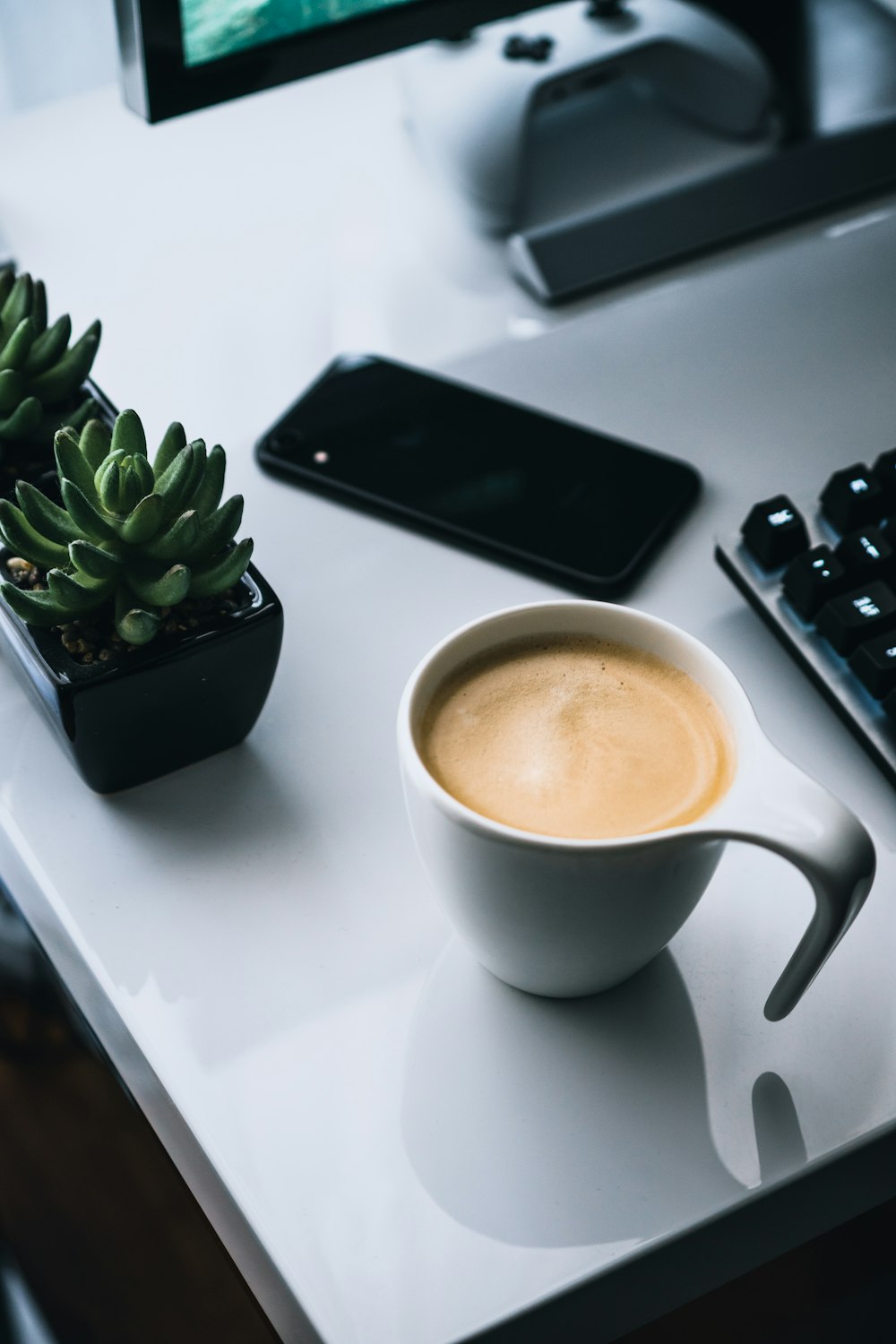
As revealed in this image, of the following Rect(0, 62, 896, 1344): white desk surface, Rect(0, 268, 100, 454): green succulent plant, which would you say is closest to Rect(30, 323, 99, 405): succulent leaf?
Rect(0, 268, 100, 454): green succulent plant

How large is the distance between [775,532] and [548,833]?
0.70 feet

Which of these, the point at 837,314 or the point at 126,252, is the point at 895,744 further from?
the point at 126,252

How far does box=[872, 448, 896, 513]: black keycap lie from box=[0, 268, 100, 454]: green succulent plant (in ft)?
1.06

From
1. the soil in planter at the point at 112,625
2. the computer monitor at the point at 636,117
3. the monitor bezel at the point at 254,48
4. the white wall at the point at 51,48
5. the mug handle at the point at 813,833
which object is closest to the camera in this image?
the mug handle at the point at 813,833

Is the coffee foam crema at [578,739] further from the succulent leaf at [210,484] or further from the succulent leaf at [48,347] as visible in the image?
the succulent leaf at [48,347]

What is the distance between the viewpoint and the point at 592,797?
0.37 m

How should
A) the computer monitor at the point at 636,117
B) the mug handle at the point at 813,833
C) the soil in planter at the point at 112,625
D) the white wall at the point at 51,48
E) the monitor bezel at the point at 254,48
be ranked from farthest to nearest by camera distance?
the white wall at the point at 51,48 < the computer monitor at the point at 636,117 < the monitor bezel at the point at 254,48 < the soil in planter at the point at 112,625 < the mug handle at the point at 813,833

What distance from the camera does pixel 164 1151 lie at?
43 centimetres

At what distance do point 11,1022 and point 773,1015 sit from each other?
448 mm

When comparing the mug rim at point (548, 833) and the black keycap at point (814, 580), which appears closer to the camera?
the mug rim at point (548, 833)

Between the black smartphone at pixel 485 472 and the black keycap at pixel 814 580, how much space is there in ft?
0.22

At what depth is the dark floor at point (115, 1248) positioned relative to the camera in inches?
22.5

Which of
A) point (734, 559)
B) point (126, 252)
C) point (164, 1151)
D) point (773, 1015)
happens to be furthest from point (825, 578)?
point (126, 252)

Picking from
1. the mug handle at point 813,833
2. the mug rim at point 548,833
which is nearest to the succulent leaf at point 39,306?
the mug rim at point 548,833
